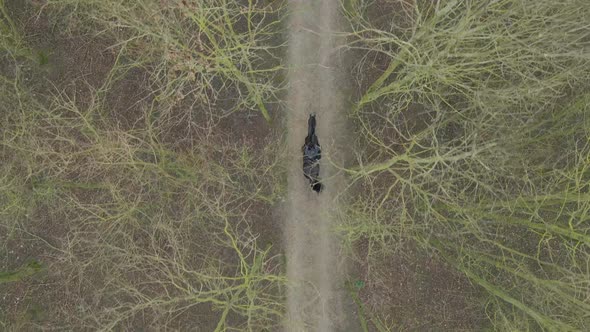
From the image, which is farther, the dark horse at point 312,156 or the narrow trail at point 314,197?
the narrow trail at point 314,197

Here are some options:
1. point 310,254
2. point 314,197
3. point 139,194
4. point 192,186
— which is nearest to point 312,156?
point 314,197

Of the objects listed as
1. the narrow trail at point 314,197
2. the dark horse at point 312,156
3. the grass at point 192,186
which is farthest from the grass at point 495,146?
the dark horse at point 312,156

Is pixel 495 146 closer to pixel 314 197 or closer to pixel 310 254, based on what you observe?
pixel 314 197

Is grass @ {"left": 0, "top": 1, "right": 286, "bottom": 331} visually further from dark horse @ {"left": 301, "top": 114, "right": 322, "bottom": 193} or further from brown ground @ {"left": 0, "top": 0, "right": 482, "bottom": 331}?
dark horse @ {"left": 301, "top": 114, "right": 322, "bottom": 193}

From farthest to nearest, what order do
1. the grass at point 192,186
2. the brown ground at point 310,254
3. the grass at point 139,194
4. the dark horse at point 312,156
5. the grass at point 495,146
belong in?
the brown ground at point 310,254, the grass at point 139,194, the dark horse at point 312,156, the grass at point 192,186, the grass at point 495,146

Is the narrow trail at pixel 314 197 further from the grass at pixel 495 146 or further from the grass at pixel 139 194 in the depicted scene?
the grass at pixel 495 146

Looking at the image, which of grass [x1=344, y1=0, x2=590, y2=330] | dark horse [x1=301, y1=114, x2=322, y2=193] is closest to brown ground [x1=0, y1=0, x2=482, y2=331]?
dark horse [x1=301, y1=114, x2=322, y2=193]

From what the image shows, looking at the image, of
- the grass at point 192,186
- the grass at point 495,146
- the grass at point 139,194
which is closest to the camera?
the grass at point 495,146

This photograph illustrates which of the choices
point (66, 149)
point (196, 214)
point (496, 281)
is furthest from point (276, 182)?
point (496, 281)
